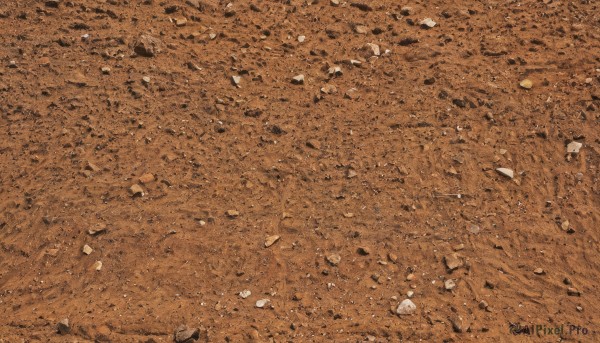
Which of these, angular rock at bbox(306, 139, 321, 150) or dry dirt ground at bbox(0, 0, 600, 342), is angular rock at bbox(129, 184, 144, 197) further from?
angular rock at bbox(306, 139, 321, 150)

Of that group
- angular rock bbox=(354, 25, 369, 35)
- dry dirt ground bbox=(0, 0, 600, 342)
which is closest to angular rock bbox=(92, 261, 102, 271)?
dry dirt ground bbox=(0, 0, 600, 342)

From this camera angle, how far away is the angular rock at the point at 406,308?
5410mm

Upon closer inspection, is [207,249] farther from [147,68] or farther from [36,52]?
[36,52]

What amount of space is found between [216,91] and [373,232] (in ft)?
7.36

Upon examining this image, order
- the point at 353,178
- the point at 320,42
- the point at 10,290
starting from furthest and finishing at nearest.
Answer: the point at 320,42
the point at 353,178
the point at 10,290

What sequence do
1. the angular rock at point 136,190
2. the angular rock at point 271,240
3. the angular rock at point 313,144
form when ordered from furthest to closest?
the angular rock at point 313,144 < the angular rock at point 136,190 < the angular rock at point 271,240

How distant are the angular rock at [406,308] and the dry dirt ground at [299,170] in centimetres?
3

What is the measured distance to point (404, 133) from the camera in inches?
265

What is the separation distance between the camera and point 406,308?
5426 mm

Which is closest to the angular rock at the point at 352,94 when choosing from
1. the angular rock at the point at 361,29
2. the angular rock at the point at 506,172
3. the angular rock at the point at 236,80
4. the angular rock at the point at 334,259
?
the angular rock at the point at 361,29

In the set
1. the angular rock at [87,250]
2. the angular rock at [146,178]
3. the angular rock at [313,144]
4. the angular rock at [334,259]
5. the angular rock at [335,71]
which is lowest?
the angular rock at [87,250]

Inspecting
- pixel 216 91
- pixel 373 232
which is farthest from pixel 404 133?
pixel 216 91

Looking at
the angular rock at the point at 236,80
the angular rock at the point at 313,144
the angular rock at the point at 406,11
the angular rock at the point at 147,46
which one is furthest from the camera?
the angular rock at the point at 406,11

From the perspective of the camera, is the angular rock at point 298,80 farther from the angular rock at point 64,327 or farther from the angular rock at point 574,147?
the angular rock at point 64,327
